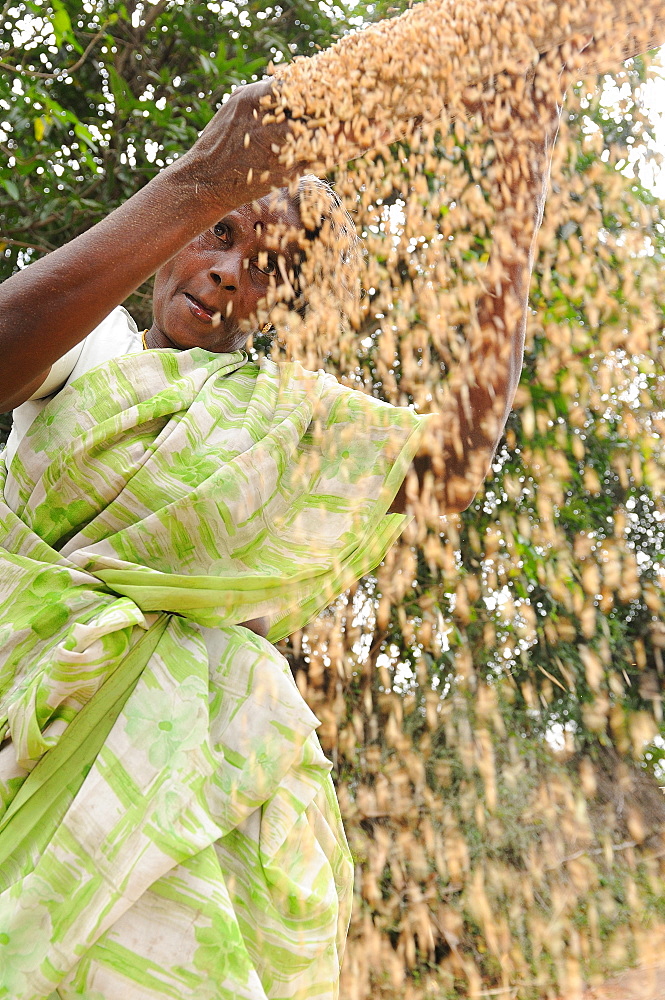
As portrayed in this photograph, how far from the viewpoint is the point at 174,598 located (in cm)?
121

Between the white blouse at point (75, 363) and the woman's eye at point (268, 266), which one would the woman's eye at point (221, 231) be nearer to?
the woman's eye at point (268, 266)

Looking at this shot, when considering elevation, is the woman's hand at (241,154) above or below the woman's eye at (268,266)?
above

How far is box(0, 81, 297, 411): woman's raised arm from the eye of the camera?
3.85 feet

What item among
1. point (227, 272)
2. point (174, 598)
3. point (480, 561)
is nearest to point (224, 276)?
point (227, 272)

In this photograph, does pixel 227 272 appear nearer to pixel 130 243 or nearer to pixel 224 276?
pixel 224 276

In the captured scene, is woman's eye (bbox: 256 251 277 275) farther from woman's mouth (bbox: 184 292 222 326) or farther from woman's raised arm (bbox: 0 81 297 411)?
woman's raised arm (bbox: 0 81 297 411)

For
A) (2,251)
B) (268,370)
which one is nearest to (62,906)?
(268,370)

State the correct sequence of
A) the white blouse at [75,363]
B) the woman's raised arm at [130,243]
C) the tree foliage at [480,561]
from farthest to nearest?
the tree foliage at [480,561]
the white blouse at [75,363]
the woman's raised arm at [130,243]

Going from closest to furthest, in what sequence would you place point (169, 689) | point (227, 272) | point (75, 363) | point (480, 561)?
point (169, 689), point (75, 363), point (227, 272), point (480, 561)

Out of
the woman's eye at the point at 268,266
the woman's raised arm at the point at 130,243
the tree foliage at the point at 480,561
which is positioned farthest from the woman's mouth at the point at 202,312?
the tree foliage at the point at 480,561

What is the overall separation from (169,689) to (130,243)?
607mm

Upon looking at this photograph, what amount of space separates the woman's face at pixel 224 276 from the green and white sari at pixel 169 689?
0.42 feet

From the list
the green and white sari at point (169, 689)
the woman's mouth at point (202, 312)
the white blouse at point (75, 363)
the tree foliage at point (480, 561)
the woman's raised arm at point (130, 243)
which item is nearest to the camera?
the green and white sari at point (169, 689)

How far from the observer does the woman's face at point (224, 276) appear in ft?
5.19
